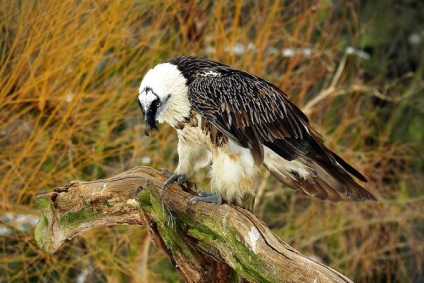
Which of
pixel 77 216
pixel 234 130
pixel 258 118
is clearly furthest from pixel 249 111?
pixel 77 216

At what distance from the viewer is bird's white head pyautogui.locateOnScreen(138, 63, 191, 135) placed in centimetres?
469

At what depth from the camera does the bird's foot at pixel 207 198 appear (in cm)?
473

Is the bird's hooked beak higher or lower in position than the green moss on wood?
higher

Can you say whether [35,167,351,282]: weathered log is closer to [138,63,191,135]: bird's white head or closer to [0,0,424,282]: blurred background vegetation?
[138,63,191,135]: bird's white head

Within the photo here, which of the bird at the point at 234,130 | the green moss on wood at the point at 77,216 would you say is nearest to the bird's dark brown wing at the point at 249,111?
the bird at the point at 234,130

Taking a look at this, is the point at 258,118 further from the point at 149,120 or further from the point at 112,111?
the point at 112,111

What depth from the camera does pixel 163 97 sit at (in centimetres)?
468

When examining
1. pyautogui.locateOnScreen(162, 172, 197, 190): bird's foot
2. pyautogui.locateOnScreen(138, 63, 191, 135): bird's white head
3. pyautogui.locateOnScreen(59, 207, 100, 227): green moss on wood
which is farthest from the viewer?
pyautogui.locateOnScreen(162, 172, 197, 190): bird's foot

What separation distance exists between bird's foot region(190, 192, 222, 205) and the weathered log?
0.12ft

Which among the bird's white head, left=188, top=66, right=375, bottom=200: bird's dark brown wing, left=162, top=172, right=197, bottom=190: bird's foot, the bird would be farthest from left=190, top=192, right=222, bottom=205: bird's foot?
the bird's white head

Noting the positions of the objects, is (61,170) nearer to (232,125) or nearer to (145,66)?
(145,66)

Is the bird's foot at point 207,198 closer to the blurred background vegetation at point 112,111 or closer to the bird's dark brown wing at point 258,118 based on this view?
the bird's dark brown wing at point 258,118

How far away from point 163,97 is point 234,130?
1.48 ft

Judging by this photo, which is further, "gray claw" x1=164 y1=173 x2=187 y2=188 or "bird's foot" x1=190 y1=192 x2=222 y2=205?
"gray claw" x1=164 y1=173 x2=187 y2=188
